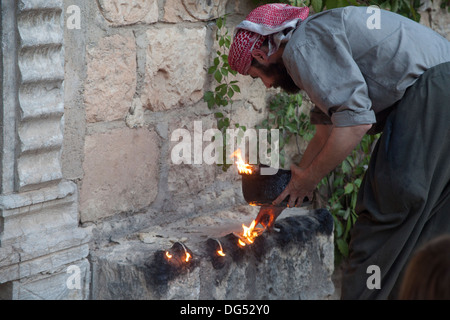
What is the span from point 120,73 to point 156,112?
27 cm

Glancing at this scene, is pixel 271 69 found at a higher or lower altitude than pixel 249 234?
higher

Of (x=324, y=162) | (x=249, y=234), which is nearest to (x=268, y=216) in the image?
(x=249, y=234)

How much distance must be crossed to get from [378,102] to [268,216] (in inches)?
31.4

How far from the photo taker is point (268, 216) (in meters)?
3.12

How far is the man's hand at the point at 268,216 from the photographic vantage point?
307 centimetres

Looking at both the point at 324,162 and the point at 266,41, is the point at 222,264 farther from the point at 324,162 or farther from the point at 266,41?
the point at 266,41

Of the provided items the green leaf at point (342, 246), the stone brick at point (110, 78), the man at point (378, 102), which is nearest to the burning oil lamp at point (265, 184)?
the man at point (378, 102)

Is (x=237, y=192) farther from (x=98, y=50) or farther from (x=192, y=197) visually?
(x=98, y=50)

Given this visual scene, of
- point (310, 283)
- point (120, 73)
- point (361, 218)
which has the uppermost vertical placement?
point (120, 73)

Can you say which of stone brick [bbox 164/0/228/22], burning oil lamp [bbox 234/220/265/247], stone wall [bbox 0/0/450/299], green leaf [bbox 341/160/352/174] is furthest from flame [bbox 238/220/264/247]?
stone brick [bbox 164/0/228/22]

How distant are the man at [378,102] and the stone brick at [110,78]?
43cm

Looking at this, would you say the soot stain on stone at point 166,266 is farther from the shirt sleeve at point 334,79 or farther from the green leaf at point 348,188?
the green leaf at point 348,188
